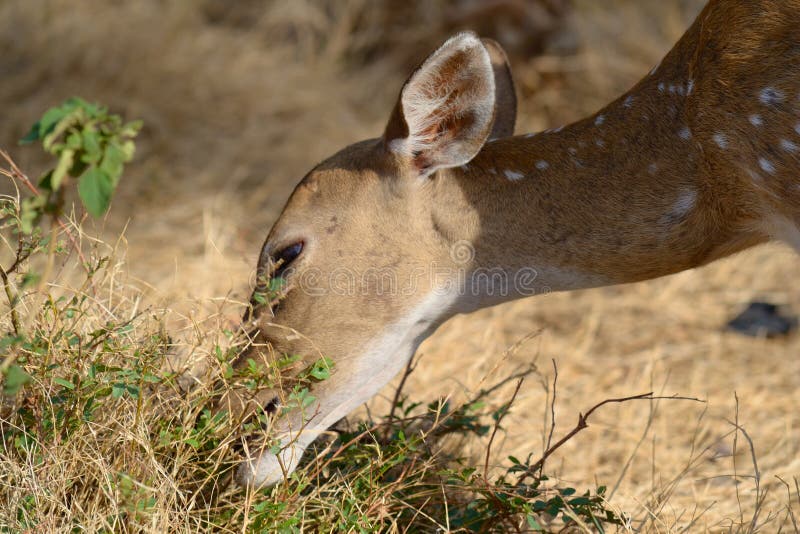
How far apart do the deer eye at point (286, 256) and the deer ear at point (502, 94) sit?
0.88 m

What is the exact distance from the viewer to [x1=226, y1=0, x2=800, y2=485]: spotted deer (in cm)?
244

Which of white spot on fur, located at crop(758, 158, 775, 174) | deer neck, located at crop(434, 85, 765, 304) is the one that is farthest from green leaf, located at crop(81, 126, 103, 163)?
white spot on fur, located at crop(758, 158, 775, 174)

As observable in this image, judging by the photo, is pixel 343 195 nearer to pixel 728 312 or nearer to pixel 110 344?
pixel 110 344

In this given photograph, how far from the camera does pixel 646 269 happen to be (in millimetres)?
2525

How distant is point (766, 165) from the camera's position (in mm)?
2281

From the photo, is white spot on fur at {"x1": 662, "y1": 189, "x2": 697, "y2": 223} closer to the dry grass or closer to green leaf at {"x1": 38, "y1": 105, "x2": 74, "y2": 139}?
the dry grass

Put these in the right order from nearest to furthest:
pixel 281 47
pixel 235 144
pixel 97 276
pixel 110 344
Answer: pixel 110 344
pixel 97 276
pixel 235 144
pixel 281 47

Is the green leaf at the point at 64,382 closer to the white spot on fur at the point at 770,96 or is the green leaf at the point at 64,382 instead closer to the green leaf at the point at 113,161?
the green leaf at the point at 113,161

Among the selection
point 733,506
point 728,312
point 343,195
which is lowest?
point 728,312

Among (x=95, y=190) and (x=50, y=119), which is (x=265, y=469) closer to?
(x=95, y=190)

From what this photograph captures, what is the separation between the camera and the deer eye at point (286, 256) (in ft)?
8.46

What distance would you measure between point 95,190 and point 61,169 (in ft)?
0.27

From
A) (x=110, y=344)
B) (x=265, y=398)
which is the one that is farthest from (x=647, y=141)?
(x=110, y=344)

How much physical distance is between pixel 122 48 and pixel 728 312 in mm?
4058
